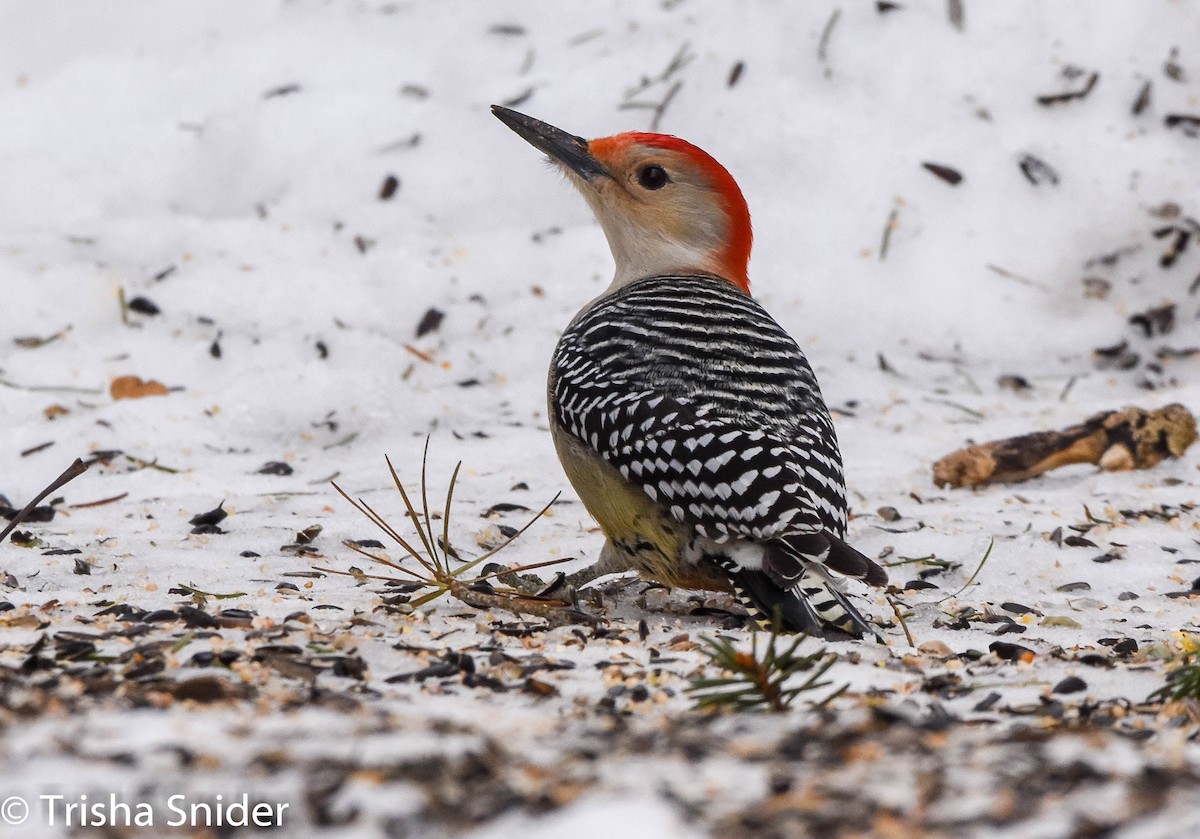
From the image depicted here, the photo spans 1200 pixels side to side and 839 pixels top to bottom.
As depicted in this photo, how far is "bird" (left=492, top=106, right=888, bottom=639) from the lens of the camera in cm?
381

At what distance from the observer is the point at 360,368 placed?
6.70m

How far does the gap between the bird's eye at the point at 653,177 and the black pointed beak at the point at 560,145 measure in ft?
0.49

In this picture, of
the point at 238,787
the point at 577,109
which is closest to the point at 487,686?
the point at 238,787

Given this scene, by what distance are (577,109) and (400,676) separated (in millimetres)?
5624

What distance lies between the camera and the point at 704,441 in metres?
3.96

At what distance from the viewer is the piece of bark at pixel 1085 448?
5.72m

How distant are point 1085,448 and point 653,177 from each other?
223 centimetres

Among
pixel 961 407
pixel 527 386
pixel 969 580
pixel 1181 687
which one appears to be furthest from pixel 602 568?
pixel 961 407

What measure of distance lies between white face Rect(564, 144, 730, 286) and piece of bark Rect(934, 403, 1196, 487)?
1.39 meters

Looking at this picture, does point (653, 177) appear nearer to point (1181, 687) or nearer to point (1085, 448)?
point (1085, 448)

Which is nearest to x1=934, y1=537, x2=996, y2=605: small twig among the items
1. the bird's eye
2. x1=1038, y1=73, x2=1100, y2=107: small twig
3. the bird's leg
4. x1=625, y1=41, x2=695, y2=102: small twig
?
the bird's leg

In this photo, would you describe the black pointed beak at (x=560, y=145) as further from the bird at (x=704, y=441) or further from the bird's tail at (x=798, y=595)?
the bird's tail at (x=798, y=595)

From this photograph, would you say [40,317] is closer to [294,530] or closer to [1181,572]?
[294,530]

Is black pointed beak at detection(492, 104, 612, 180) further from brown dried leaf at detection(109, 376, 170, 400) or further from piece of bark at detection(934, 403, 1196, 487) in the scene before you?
brown dried leaf at detection(109, 376, 170, 400)
